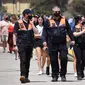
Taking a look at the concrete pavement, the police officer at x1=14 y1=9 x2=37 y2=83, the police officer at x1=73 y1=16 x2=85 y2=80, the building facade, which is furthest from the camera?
the building facade

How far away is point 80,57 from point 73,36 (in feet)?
3.15

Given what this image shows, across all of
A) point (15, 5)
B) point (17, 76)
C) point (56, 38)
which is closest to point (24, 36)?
point (56, 38)

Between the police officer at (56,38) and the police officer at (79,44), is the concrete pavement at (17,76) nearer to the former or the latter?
the police officer at (56,38)

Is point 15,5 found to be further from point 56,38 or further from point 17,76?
point 56,38

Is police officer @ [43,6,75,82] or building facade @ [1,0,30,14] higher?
building facade @ [1,0,30,14]

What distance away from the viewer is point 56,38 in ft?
49.7

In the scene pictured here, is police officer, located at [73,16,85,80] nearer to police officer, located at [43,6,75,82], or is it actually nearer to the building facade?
police officer, located at [43,6,75,82]

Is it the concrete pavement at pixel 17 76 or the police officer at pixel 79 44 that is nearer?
the concrete pavement at pixel 17 76

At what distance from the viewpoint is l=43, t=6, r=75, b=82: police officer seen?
15125 mm

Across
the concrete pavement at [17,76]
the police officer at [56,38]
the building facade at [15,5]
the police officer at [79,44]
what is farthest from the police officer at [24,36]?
the building facade at [15,5]

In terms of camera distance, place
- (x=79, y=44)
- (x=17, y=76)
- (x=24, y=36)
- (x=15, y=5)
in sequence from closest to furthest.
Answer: (x=24, y=36) → (x=79, y=44) → (x=17, y=76) → (x=15, y=5)

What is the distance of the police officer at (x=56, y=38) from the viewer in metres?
15.1

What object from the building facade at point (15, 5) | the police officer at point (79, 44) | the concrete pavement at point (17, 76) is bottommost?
the concrete pavement at point (17, 76)

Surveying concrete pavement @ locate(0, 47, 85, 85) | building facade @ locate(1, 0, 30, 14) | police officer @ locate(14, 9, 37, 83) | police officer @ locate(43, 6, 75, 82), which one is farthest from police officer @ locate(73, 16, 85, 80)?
building facade @ locate(1, 0, 30, 14)
